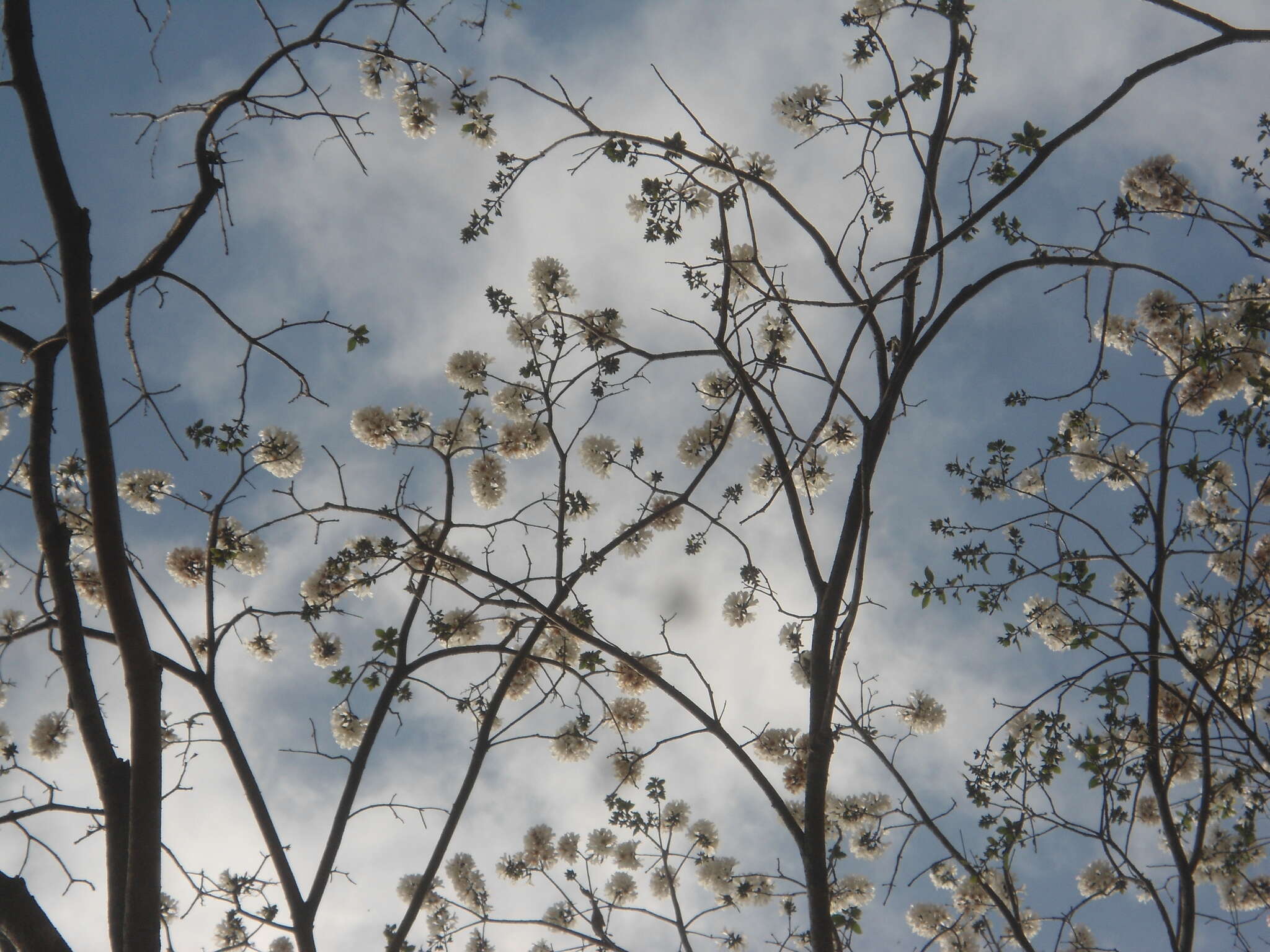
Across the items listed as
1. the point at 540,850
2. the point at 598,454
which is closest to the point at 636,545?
the point at 598,454

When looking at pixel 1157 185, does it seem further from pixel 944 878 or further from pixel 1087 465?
pixel 944 878

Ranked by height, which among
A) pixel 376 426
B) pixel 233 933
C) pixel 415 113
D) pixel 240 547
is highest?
pixel 415 113

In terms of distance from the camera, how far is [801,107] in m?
4.38

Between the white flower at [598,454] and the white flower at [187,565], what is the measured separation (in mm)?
2420

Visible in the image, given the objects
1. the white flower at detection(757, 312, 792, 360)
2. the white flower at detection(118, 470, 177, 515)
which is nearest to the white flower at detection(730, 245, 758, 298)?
the white flower at detection(757, 312, 792, 360)

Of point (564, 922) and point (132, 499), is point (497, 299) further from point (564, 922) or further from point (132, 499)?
point (564, 922)

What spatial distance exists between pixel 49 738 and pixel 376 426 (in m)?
3.23

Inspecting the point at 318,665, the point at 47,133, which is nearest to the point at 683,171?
the point at 47,133

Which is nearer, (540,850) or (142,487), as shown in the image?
(142,487)

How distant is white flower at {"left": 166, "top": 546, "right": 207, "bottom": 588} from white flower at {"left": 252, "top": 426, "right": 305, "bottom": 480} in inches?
27.0

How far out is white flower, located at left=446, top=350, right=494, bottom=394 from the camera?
5.06 metres

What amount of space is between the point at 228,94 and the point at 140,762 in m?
2.36

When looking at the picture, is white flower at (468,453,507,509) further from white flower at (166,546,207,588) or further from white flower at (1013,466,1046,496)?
white flower at (1013,466,1046,496)

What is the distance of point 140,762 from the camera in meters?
2.47
